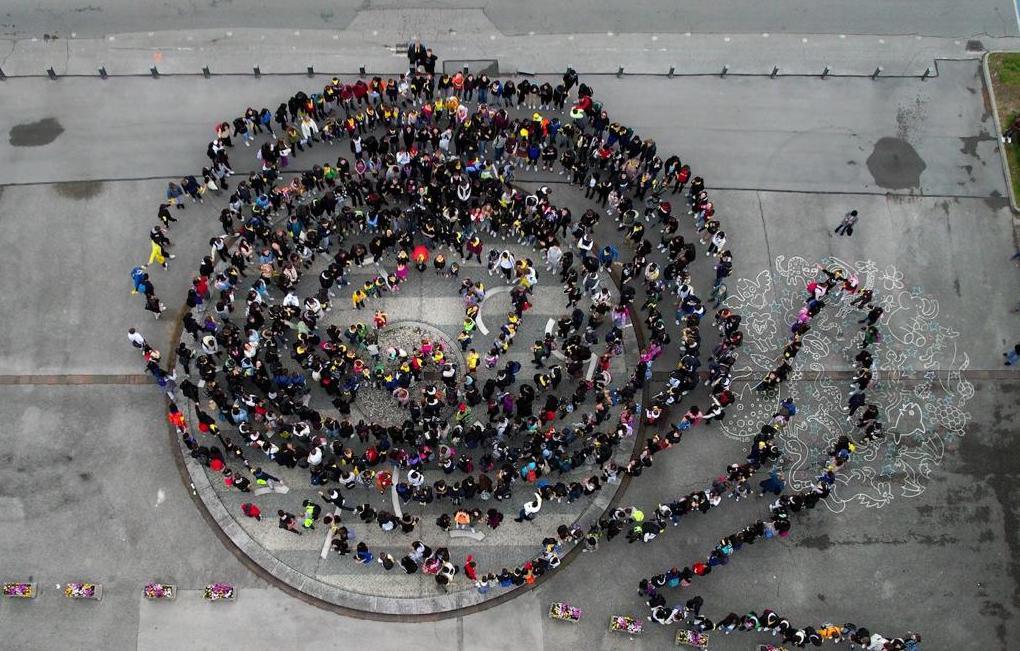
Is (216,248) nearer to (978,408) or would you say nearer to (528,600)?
(528,600)

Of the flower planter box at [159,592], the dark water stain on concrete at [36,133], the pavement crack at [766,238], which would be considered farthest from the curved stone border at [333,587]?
the dark water stain on concrete at [36,133]

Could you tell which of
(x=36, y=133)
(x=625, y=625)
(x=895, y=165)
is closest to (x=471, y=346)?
(x=625, y=625)

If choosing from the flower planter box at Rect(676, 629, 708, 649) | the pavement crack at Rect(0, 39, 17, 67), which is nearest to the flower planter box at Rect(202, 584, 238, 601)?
the flower planter box at Rect(676, 629, 708, 649)

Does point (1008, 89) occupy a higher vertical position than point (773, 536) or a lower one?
higher

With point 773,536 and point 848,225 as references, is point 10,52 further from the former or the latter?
point 773,536

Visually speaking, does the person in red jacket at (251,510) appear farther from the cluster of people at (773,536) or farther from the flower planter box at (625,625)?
the cluster of people at (773,536)

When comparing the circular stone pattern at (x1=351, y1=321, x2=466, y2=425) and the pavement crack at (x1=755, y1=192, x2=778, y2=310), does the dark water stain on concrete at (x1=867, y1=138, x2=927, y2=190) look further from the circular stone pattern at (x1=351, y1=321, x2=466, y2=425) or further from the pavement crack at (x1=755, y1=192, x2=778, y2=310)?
the circular stone pattern at (x1=351, y1=321, x2=466, y2=425)

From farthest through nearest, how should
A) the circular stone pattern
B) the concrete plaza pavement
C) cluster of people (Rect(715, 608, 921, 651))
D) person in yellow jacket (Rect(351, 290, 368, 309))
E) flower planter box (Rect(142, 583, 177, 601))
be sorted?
person in yellow jacket (Rect(351, 290, 368, 309)) → the circular stone pattern → the concrete plaza pavement → flower planter box (Rect(142, 583, 177, 601)) → cluster of people (Rect(715, 608, 921, 651))

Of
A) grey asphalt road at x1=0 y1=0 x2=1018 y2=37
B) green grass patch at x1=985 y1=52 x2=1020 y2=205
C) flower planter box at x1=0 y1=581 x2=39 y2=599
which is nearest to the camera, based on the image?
flower planter box at x1=0 y1=581 x2=39 y2=599
